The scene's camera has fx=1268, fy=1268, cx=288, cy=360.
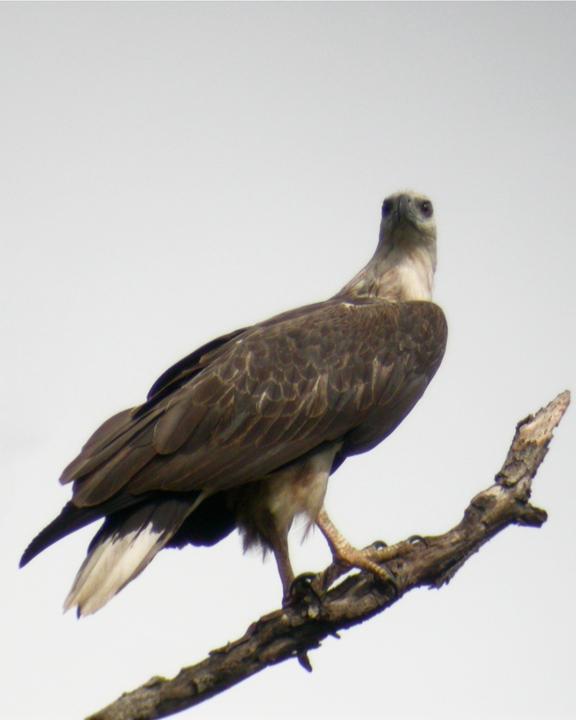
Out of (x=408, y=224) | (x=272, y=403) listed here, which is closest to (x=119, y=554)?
(x=272, y=403)

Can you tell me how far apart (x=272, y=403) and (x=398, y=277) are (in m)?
2.07

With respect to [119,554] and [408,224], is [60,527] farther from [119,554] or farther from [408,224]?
[408,224]

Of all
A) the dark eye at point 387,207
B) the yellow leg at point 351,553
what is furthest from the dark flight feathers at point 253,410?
the dark eye at point 387,207

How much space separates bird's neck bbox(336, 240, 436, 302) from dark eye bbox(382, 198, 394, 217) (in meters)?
0.36

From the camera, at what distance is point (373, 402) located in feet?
29.4

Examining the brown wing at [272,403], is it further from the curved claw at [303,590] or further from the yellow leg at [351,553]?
the curved claw at [303,590]

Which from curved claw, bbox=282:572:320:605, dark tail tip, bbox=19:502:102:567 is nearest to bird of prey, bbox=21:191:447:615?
dark tail tip, bbox=19:502:102:567

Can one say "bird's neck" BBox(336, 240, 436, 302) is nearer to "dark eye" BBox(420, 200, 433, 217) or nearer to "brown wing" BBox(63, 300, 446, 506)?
"dark eye" BBox(420, 200, 433, 217)

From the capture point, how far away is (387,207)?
10.7 m

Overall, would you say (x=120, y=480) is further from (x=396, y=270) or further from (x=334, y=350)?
(x=396, y=270)

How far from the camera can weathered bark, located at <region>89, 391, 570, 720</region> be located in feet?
22.6

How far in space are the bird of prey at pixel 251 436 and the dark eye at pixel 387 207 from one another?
1.07 metres

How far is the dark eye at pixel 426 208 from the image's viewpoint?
10.6 m

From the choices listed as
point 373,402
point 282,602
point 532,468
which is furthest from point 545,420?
point 282,602
